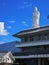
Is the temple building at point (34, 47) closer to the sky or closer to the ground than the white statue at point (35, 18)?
closer to the ground

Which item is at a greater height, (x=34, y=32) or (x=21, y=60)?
(x=34, y=32)

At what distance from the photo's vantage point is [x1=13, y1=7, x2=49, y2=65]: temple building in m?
64.3

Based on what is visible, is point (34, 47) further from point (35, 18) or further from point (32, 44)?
point (35, 18)

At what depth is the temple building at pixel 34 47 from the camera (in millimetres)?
64312

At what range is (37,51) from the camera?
65.2m

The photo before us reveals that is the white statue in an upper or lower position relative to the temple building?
upper

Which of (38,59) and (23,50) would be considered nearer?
(38,59)

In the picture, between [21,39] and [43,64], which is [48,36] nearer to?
[43,64]

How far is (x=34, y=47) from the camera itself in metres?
69.2

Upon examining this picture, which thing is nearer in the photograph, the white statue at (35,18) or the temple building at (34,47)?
the temple building at (34,47)

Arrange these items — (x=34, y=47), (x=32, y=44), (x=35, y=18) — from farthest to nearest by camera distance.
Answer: (x=35, y=18)
(x=34, y=47)
(x=32, y=44)

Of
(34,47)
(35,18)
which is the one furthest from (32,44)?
(35,18)

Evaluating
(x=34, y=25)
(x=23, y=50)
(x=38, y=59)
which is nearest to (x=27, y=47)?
(x=23, y=50)

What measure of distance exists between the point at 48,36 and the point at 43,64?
7.33 metres
